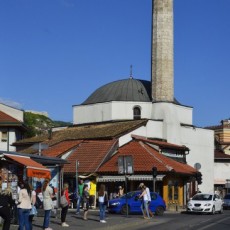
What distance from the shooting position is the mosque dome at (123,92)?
62.9m

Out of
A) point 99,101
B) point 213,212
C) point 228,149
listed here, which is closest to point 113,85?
point 99,101

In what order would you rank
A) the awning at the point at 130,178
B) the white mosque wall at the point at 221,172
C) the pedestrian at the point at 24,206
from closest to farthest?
the pedestrian at the point at 24,206 < the awning at the point at 130,178 < the white mosque wall at the point at 221,172

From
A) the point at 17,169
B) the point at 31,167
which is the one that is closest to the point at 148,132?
the point at 17,169

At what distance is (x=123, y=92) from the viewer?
210 ft

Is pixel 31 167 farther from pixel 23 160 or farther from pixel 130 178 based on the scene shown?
pixel 130 178

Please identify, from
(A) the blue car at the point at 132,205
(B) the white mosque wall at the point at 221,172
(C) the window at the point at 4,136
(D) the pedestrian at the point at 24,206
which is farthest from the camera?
(B) the white mosque wall at the point at 221,172

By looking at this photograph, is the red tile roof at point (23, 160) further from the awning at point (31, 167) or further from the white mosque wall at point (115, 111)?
the white mosque wall at point (115, 111)

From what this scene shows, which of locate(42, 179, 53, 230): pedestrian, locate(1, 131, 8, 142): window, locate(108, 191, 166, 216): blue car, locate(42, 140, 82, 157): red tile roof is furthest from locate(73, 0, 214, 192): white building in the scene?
locate(42, 179, 53, 230): pedestrian

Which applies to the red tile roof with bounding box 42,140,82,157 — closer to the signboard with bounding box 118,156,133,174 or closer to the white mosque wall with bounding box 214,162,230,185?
the signboard with bounding box 118,156,133,174

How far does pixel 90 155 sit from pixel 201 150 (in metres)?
17.8

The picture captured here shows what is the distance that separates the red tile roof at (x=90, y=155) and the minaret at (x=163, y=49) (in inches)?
480

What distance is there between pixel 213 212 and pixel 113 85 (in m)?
32.4

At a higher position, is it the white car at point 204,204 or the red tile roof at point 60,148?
the red tile roof at point 60,148

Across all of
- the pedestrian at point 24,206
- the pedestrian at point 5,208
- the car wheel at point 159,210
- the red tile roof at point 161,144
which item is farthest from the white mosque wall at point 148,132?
the pedestrian at point 5,208
